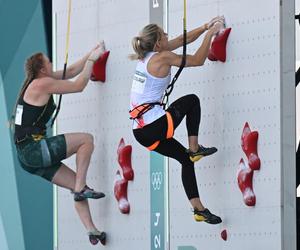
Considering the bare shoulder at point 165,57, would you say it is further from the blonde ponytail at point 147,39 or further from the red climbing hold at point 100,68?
the red climbing hold at point 100,68

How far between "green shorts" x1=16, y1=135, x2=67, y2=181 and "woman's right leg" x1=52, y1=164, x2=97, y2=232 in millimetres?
139

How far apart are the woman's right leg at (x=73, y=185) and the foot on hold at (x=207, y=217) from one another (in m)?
1.23

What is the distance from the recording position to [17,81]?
33.7 feet

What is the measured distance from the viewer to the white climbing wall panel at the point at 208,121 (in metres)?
7.95

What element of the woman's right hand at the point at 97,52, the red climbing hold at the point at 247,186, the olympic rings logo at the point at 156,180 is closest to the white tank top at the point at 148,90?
the olympic rings logo at the point at 156,180

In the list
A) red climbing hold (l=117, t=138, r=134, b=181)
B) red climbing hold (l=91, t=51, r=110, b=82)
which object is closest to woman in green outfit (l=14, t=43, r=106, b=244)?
red climbing hold (l=91, t=51, r=110, b=82)

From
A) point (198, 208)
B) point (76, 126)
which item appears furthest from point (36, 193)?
point (198, 208)

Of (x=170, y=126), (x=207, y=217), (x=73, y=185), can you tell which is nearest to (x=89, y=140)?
(x=73, y=185)

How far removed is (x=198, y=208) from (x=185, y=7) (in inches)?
54.5

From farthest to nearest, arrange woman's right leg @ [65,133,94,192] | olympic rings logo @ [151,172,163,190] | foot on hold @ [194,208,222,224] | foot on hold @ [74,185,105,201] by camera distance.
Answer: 1. woman's right leg @ [65,133,94,192]
2. foot on hold @ [74,185,105,201]
3. olympic rings logo @ [151,172,163,190]
4. foot on hold @ [194,208,222,224]

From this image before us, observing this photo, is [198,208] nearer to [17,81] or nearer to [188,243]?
[188,243]

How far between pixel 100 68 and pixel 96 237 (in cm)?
122

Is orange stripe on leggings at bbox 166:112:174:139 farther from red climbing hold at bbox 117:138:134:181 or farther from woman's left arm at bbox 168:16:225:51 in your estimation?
red climbing hold at bbox 117:138:134:181

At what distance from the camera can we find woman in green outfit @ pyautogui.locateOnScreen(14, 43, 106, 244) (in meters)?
9.05
